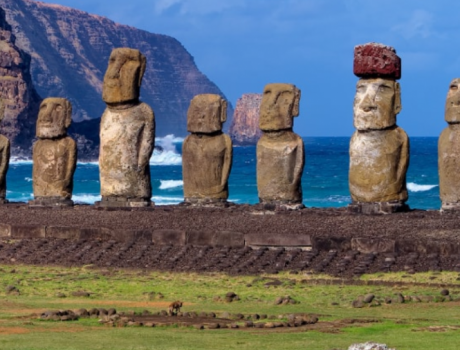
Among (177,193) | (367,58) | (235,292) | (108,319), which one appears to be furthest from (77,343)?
(177,193)

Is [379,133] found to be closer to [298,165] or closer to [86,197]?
[298,165]

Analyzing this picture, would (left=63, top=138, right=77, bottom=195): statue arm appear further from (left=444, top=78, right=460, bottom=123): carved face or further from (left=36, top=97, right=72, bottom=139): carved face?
(left=444, top=78, right=460, bottom=123): carved face

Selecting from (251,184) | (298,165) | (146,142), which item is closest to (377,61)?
(298,165)

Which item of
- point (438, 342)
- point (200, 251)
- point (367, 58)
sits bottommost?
point (438, 342)

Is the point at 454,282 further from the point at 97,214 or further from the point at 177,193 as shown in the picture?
the point at 177,193

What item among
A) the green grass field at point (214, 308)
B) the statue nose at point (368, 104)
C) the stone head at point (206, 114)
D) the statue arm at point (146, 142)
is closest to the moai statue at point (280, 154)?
the stone head at point (206, 114)

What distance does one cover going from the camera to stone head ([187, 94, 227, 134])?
23.1m

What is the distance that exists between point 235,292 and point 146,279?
1.84m

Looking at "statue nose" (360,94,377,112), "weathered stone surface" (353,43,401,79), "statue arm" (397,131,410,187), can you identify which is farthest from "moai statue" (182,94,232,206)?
"statue arm" (397,131,410,187)

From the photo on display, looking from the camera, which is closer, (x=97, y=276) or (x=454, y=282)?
(x=454, y=282)

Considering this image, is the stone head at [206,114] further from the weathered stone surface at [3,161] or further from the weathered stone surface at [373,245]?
the weathered stone surface at [373,245]

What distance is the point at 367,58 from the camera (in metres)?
21.0

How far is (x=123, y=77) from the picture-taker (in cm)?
2367

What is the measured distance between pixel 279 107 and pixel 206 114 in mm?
1449
